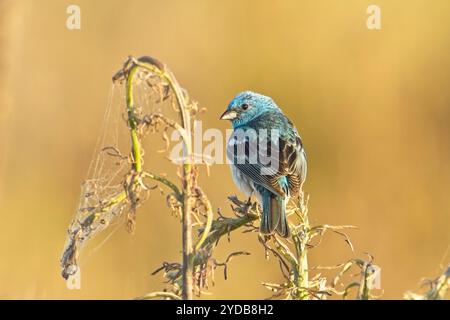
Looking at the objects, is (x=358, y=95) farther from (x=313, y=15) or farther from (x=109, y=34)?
(x=109, y=34)

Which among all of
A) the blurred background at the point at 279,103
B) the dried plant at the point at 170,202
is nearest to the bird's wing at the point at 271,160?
the blurred background at the point at 279,103

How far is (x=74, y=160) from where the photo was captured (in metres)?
6.08

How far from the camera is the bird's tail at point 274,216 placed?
2.75 m

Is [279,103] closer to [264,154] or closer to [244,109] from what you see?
[244,109]

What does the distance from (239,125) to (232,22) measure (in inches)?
83.4

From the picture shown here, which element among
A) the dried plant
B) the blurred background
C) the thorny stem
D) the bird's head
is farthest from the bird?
the thorny stem

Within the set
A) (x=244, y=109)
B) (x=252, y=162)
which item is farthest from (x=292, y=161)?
(x=244, y=109)

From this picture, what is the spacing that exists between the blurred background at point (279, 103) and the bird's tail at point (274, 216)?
5.02 feet

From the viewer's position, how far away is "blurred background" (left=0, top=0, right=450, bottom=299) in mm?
5691

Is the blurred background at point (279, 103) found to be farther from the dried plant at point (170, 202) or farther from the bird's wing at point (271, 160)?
the dried plant at point (170, 202)

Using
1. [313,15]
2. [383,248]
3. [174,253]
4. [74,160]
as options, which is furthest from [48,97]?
[383,248]

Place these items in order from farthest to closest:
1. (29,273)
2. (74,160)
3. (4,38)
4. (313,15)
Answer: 1. (313,15)
2. (74,160)
3. (29,273)
4. (4,38)

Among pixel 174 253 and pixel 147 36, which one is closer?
pixel 174 253

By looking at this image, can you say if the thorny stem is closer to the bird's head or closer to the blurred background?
the bird's head
